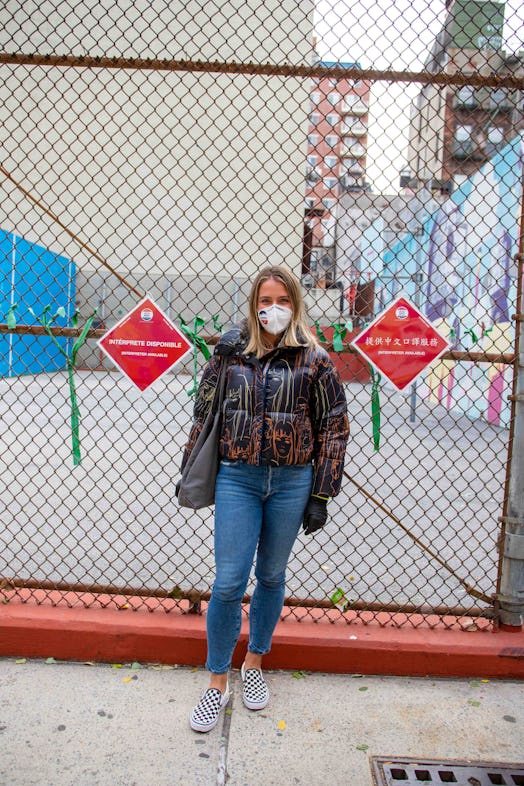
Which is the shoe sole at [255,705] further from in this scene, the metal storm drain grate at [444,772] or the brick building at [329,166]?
the brick building at [329,166]

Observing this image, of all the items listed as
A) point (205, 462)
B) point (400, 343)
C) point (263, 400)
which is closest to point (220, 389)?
point (263, 400)

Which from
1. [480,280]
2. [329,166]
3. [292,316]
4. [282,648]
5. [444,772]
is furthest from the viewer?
[480,280]

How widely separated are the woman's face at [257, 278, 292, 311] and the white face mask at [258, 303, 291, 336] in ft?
0.07

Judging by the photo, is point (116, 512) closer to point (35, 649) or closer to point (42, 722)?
point (35, 649)

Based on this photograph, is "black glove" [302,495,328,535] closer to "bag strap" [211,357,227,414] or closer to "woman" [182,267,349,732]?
"woman" [182,267,349,732]

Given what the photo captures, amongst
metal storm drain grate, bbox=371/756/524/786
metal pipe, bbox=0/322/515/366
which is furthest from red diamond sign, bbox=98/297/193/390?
metal storm drain grate, bbox=371/756/524/786

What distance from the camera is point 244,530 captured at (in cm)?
222

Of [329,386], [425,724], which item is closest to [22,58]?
[329,386]

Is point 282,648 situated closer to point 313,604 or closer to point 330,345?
point 313,604

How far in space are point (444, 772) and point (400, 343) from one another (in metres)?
1.69

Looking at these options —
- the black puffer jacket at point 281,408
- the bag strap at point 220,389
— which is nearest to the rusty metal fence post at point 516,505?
the black puffer jacket at point 281,408

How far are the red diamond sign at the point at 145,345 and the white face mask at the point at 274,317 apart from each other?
48 centimetres

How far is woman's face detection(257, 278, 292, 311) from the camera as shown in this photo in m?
2.27

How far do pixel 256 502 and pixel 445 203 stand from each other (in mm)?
13307
